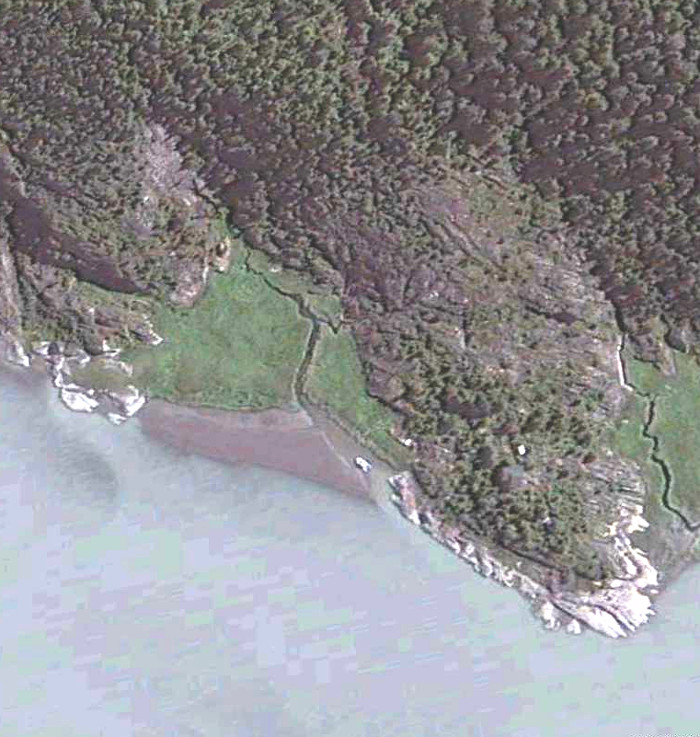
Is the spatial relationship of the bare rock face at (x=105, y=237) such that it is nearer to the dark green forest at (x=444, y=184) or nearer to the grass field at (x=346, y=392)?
the dark green forest at (x=444, y=184)

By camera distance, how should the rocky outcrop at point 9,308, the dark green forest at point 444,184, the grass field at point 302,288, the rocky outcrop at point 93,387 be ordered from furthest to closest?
the rocky outcrop at point 9,308
the rocky outcrop at point 93,387
the grass field at point 302,288
the dark green forest at point 444,184

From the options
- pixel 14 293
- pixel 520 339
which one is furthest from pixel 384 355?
pixel 14 293

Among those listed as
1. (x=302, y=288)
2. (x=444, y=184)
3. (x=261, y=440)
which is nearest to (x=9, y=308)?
(x=261, y=440)

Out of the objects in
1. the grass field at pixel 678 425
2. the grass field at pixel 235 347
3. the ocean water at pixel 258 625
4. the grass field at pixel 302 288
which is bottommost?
the ocean water at pixel 258 625

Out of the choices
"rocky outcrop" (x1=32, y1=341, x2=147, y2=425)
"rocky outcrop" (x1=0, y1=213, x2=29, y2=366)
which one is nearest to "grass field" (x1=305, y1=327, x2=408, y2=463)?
"rocky outcrop" (x1=32, y1=341, x2=147, y2=425)

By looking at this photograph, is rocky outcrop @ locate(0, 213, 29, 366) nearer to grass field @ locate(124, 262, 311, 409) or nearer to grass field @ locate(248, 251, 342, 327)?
grass field @ locate(124, 262, 311, 409)

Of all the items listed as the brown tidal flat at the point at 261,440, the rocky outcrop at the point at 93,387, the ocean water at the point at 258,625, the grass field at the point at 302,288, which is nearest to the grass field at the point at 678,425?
the ocean water at the point at 258,625

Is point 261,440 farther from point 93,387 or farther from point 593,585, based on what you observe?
point 593,585
